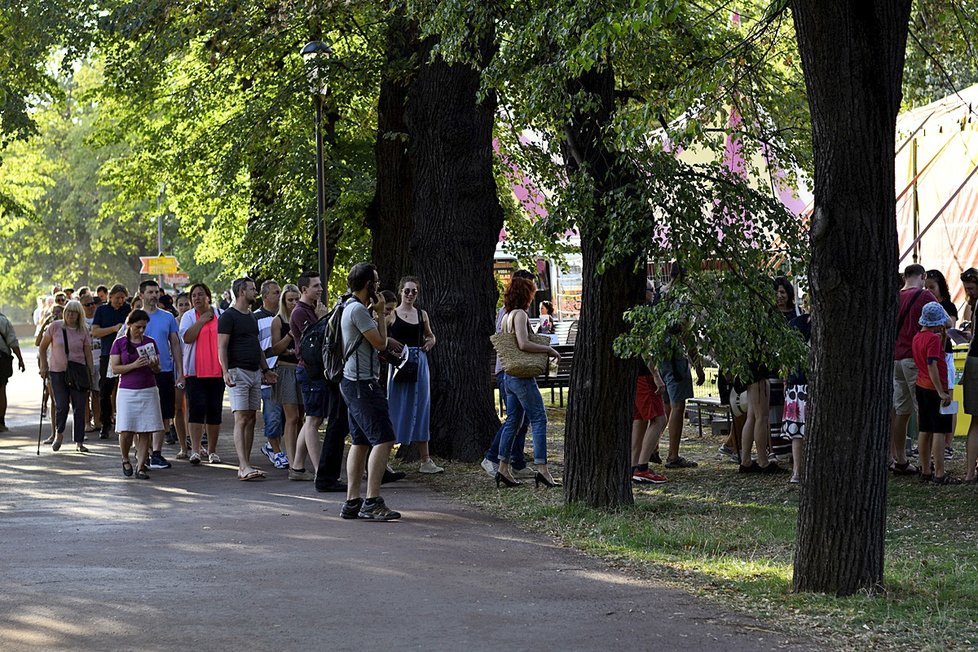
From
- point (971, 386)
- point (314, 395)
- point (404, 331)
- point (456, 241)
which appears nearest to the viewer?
point (971, 386)

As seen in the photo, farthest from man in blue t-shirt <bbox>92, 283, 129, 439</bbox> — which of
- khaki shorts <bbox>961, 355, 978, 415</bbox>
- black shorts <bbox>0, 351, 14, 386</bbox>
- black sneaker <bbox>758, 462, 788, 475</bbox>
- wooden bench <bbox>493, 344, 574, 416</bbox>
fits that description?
khaki shorts <bbox>961, 355, 978, 415</bbox>

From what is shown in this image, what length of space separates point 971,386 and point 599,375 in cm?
355

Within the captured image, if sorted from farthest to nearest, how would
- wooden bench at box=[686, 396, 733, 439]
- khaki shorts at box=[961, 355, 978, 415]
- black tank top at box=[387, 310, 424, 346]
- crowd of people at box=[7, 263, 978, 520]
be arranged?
1. wooden bench at box=[686, 396, 733, 439]
2. black tank top at box=[387, 310, 424, 346]
3. khaki shorts at box=[961, 355, 978, 415]
4. crowd of people at box=[7, 263, 978, 520]

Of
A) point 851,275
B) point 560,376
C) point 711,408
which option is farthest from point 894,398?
point 560,376

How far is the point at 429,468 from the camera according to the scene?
46.1 ft

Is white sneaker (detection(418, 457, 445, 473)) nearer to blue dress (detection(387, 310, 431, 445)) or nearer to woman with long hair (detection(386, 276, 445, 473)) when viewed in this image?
woman with long hair (detection(386, 276, 445, 473))

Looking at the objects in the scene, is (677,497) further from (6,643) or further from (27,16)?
(27,16)

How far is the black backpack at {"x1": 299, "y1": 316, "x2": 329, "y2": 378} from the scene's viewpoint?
13023 millimetres

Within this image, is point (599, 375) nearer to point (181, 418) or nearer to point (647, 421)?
point (647, 421)

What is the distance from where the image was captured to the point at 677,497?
12047 mm

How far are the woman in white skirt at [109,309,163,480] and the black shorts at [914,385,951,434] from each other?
7.18 meters

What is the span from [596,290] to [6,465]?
7.89 meters

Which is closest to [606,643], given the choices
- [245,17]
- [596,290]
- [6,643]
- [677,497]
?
[6,643]

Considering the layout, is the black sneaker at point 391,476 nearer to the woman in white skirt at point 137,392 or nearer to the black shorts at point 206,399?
the woman in white skirt at point 137,392
